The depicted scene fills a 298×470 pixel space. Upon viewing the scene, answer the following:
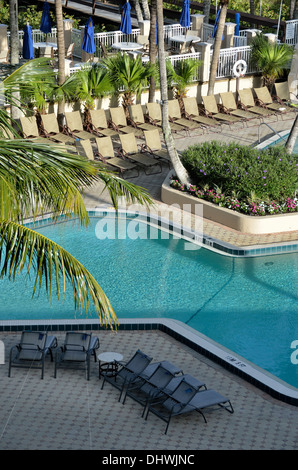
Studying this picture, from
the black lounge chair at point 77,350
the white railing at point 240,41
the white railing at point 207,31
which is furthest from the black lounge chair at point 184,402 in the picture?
the white railing at point 207,31

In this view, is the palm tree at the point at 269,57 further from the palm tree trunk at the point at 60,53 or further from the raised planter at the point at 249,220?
the raised planter at the point at 249,220

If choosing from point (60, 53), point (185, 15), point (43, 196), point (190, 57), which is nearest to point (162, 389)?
point (43, 196)

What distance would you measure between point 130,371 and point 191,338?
4.97 ft

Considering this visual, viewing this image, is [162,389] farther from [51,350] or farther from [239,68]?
[239,68]

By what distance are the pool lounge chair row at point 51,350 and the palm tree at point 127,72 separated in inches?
418

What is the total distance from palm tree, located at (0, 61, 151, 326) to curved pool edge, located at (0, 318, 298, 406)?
134 inches

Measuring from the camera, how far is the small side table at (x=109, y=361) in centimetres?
1167

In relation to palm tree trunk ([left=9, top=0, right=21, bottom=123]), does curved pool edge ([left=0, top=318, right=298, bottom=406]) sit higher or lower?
lower

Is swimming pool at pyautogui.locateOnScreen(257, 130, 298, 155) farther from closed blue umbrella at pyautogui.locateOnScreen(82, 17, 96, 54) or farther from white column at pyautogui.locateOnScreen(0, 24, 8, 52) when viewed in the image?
white column at pyautogui.locateOnScreen(0, 24, 8, 52)

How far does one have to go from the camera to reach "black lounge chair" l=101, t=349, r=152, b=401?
11430 millimetres

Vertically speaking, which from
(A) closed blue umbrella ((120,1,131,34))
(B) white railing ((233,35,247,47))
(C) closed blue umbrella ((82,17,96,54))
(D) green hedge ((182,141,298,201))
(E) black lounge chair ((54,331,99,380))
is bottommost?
(E) black lounge chair ((54,331,99,380))

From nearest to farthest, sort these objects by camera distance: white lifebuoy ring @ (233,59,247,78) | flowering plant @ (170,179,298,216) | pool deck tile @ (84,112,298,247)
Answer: pool deck tile @ (84,112,298,247) < flowering plant @ (170,179,298,216) < white lifebuoy ring @ (233,59,247,78)

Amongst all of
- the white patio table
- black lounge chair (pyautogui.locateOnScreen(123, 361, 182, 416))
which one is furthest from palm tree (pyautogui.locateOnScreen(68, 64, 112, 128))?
black lounge chair (pyautogui.locateOnScreen(123, 361, 182, 416))

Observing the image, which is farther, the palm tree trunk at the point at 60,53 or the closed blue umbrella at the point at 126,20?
the closed blue umbrella at the point at 126,20
